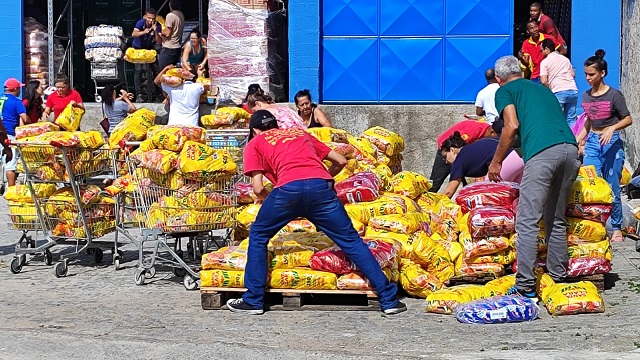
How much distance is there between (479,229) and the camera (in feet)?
28.3

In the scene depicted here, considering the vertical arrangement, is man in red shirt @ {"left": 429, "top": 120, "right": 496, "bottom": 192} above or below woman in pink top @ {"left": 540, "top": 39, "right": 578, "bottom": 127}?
below

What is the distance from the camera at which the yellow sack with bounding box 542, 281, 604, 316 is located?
313 inches

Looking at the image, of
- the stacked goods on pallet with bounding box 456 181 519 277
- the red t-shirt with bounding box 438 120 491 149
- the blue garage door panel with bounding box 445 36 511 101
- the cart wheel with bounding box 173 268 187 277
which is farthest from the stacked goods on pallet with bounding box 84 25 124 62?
the stacked goods on pallet with bounding box 456 181 519 277

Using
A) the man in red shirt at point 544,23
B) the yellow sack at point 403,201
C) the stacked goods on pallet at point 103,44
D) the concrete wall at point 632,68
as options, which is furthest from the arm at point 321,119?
the stacked goods on pallet at point 103,44

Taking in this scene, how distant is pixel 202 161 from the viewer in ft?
29.9

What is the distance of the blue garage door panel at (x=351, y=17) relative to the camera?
17.0 m

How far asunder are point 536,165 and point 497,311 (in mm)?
1285

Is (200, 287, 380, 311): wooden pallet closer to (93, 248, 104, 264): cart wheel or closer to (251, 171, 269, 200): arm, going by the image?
(251, 171, 269, 200): arm

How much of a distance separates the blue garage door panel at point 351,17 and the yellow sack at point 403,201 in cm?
781

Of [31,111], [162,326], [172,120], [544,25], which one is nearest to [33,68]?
[31,111]

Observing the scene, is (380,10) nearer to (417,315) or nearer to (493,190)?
(493,190)

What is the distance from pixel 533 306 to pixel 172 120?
30.7ft

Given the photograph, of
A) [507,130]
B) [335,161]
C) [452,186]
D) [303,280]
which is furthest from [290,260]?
[452,186]

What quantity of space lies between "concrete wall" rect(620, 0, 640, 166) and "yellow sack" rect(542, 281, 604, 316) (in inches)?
342
